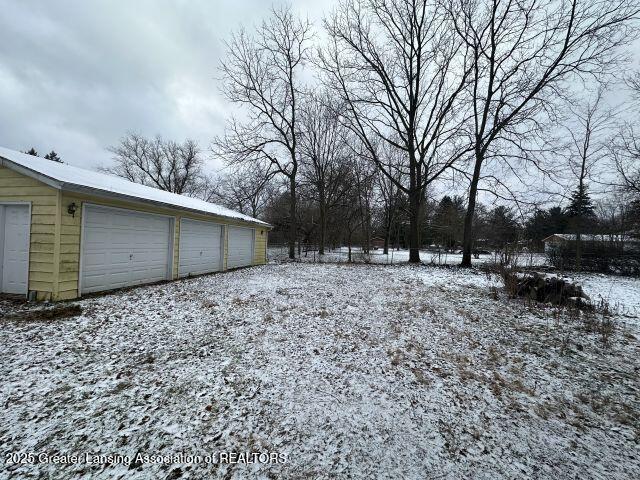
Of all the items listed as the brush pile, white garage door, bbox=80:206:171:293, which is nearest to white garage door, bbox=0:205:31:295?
white garage door, bbox=80:206:171:293

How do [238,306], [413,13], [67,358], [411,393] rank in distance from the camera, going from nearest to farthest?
[411,393]
[67,358]
[238,306]
[413,13]

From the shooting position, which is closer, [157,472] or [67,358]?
[157,472]

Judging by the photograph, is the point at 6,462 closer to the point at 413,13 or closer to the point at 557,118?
the point at 557,118

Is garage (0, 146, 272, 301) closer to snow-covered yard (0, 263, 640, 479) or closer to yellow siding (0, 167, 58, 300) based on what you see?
yellow siding (0, 167, 58, 300)

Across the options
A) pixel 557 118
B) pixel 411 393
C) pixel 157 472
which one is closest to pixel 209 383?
pixel 157 472

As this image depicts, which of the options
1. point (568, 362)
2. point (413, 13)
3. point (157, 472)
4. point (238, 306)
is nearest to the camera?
point (157, 472)

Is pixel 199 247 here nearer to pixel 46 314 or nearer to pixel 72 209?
pixel 72 209

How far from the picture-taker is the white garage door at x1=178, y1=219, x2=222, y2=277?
30.9 feet

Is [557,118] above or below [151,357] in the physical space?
above

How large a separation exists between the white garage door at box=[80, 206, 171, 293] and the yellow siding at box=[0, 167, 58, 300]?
55cm

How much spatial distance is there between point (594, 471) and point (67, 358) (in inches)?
211

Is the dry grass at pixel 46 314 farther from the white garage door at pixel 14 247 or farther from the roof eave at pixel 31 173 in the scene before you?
the roof eave at pixel 31 173

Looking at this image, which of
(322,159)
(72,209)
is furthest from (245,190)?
(72,209)

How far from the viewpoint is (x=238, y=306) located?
586 centimetres
